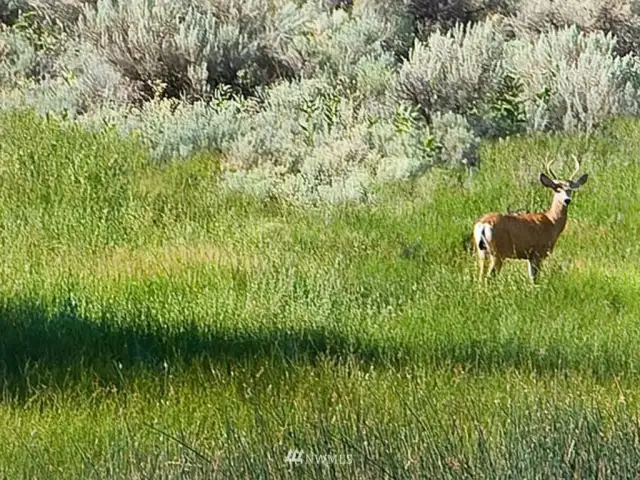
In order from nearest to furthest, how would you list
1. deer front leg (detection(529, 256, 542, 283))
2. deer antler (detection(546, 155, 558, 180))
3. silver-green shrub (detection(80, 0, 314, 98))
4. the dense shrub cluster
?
1. deer front leg (detection(529, 256, 542, 283))
2. deer antler (detection(546, 155, 558, 180))
3. the dense shrub cluster
4. silver-green shrub (detection(80, 0, 314, 98))

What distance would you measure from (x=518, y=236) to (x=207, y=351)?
101 inches

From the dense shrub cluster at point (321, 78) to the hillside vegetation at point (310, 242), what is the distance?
0.11 ft

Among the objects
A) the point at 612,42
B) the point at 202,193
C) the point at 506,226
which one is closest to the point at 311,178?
the point at 202,193

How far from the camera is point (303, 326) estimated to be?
6652 mm

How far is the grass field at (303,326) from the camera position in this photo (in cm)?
424

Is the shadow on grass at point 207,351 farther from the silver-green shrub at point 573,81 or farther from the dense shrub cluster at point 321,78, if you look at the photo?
the silver-green shrub at point 573,81

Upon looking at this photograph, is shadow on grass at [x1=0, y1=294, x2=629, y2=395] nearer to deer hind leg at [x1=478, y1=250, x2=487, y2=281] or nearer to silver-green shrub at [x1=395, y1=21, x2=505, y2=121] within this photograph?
deer hind leg at [x1=478, y1=250, x2=487, y2=281]

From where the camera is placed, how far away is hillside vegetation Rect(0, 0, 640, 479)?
458cm

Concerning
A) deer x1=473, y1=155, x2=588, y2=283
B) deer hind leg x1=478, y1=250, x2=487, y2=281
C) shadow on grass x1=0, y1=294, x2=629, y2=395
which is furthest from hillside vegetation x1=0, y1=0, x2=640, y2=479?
deer hind leg x1=478, y1=250, x2=487, y2=281

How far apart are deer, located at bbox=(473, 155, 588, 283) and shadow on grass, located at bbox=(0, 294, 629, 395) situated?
1.40 m

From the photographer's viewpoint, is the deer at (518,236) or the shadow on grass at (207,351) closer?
the shadow on grass at (207,351)

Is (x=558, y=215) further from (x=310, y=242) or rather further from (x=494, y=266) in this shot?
(x=310, y=242)

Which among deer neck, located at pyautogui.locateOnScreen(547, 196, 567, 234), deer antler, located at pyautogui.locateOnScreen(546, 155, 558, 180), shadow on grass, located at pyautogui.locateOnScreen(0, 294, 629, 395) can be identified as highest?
deer neck, located at pyautogui.locateOnScreen(547, 196, 567, 234)

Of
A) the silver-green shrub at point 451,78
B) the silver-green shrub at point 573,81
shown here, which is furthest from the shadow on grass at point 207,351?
the silver-green shrub at point 451,78
